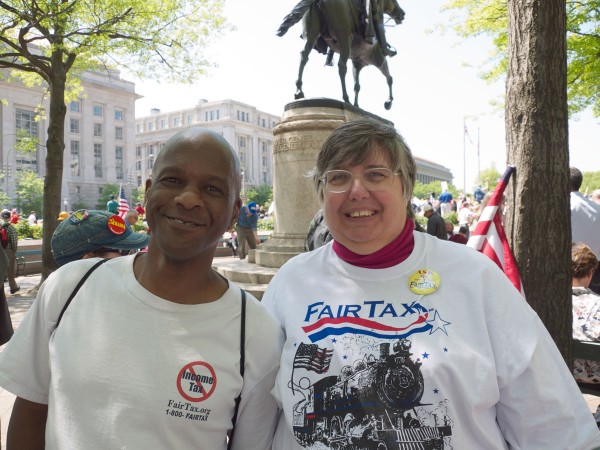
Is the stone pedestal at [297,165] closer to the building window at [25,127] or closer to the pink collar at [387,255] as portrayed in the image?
the pink collar at [387,255]

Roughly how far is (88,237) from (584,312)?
3.62 metres

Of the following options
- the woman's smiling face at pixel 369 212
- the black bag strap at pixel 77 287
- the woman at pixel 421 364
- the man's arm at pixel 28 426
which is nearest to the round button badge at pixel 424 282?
the woman at pixel 421 364

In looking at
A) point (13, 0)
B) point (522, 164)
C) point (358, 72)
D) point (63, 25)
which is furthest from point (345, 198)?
point (13, 0)

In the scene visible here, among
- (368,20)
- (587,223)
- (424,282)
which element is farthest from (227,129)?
(424,282)

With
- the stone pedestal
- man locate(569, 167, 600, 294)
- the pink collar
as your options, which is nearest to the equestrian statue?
the stone pedestal

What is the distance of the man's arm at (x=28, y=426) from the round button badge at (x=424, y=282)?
125 cm

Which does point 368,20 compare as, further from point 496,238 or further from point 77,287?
point 77,287

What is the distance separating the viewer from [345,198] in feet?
6.20

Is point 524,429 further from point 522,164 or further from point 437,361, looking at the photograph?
point 522,164

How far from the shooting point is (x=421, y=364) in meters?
1.60

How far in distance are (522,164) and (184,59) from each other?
42.5 feet

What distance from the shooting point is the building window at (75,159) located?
239 ft

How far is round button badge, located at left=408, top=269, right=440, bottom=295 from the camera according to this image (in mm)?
1729

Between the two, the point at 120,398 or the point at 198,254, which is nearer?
the point at 120,398
